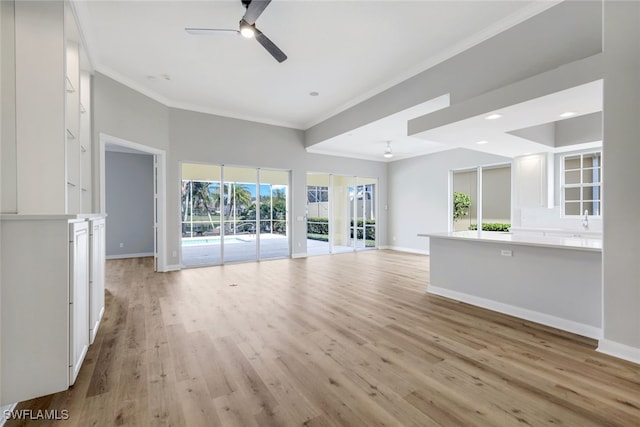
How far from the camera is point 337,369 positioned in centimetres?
230

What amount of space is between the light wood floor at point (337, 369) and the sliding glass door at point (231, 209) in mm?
3016

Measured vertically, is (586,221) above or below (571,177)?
below

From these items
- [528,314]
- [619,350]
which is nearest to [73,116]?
[528,314]

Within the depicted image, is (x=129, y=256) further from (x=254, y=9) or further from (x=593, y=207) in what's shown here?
(x=593, y=207)

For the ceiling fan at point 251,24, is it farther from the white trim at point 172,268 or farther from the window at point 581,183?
the window at point 581,183

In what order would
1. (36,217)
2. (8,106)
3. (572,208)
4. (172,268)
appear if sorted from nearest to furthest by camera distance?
(36,217) < (8,106) < (572,208) < (172,268)

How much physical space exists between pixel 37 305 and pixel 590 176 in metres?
8.01

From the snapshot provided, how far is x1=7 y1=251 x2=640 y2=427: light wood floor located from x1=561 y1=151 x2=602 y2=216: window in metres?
3.78

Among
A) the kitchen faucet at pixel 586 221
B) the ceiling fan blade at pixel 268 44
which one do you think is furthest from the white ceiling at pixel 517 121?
the ceiling fan blade at pixel 268 44

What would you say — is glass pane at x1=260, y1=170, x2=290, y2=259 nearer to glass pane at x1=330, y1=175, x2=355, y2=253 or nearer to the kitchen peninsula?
glass pane at x1=330, y1=175, x2=355, y2=253

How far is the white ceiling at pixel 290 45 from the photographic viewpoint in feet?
11.0

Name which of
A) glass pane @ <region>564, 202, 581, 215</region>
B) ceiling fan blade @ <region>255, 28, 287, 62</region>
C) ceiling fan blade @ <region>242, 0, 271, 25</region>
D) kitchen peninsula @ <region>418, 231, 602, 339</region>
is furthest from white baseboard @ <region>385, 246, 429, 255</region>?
ceiling fan blade @ <region>242, 0, 271, 25</region>

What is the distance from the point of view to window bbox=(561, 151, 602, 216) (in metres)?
5.48

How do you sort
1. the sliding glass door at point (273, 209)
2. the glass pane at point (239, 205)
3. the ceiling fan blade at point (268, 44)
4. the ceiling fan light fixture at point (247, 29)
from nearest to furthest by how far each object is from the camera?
1. the ceiling fan light fixture at point (247, 29)
2. the ceiling fan blade at point (268, 44)
3. the glass pane at point (239, 205)
4. the sliding glass door at point (273, 209)
